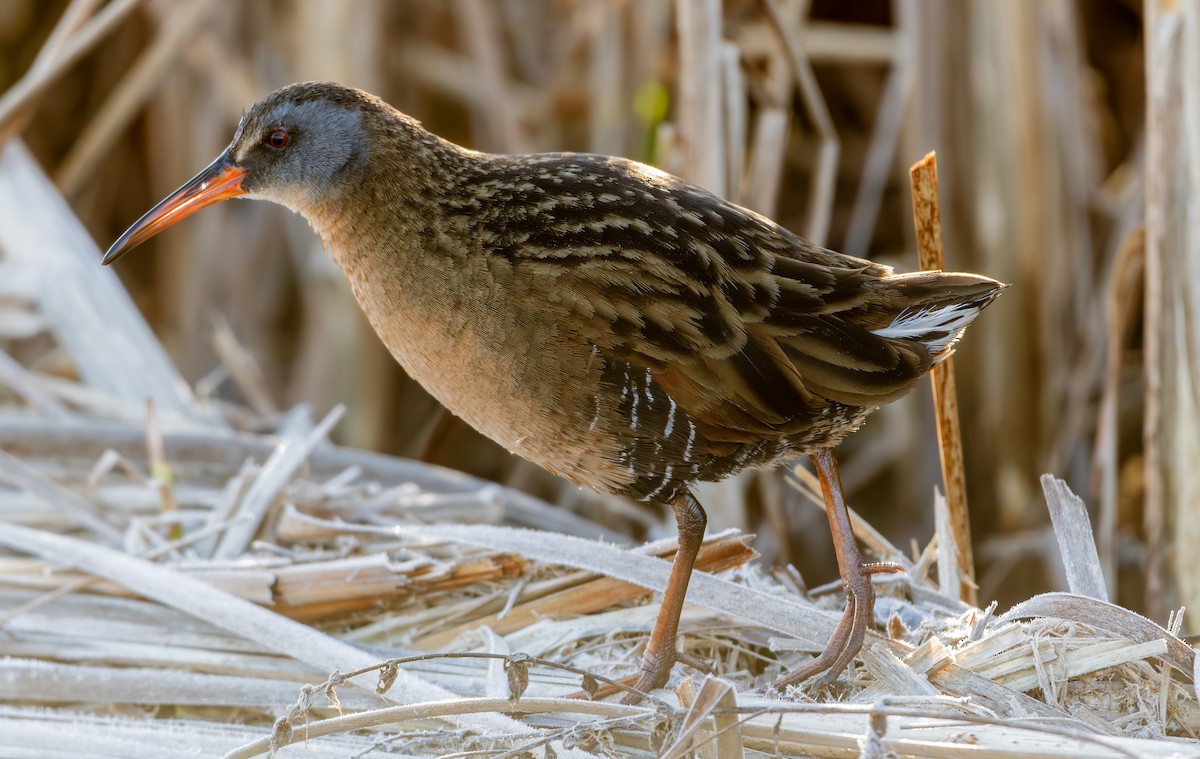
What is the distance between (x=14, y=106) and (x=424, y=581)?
5.36 ft

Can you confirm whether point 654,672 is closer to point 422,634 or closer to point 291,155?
point 422,634


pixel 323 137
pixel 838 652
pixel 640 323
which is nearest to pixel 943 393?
pixel 838 652

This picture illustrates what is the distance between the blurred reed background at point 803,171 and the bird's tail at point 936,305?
842 mm

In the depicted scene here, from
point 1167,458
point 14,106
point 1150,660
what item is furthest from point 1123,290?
point 14,106

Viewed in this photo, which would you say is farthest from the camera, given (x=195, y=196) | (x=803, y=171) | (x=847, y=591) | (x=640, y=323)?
(x=803, y=171)

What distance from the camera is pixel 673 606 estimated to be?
207 cm

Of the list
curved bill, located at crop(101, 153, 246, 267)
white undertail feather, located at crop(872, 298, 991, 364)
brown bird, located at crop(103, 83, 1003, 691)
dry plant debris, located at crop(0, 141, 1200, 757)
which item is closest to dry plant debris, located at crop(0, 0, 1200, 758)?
dry plant debris, located at crop(0, 141, 1200, 757)

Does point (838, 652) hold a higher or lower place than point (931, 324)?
lower

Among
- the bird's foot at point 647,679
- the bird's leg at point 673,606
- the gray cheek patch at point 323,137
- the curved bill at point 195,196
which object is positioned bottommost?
the bird's foot at point 647,679

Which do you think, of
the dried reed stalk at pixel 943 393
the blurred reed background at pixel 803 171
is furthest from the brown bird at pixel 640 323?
the blurred reed background at pixel 803 171

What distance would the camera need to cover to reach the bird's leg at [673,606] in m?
2.08

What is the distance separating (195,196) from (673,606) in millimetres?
994

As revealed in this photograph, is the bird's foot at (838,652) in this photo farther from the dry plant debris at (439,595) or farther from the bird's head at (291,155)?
the bird's head at (291,155)

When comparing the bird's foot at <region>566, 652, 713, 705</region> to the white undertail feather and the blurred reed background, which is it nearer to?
the white undertail feather
